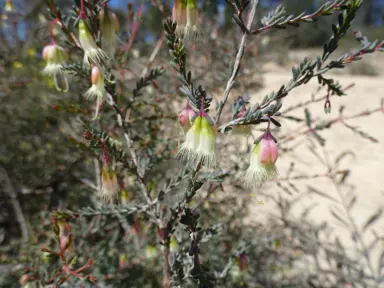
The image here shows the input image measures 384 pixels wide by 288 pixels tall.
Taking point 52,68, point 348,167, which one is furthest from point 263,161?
point 348,167

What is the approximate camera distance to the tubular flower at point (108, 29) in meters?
0.94

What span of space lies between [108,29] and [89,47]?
0.11 metres

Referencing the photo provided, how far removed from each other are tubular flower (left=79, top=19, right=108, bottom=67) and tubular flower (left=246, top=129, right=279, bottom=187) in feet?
1.75

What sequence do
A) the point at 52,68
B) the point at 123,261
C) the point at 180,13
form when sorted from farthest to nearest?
the point at 123,261 < the point at 52,68 < the point at 180,13

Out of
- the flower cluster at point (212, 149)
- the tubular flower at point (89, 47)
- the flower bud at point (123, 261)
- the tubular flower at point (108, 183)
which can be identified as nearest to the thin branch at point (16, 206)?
the flower bud at point (123, 261)

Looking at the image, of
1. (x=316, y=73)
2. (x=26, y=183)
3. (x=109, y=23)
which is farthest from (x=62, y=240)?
(x=26, y=183)

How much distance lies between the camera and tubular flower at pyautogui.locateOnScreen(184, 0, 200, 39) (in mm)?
801

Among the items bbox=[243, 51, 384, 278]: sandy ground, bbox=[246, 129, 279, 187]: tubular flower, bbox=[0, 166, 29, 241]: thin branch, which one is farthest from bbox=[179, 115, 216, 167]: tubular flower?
bbox=[0, 166, 29, 241]: thin branch

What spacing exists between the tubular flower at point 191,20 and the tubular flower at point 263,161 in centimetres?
35

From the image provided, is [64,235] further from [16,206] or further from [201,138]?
[16,206]

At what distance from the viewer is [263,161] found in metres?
0.75

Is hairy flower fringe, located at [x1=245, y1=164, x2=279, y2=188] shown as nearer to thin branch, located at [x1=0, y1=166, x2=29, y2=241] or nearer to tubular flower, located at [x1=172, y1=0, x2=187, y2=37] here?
tubular flower, located at [x1=172, y1=0, x2=187, y2=37]

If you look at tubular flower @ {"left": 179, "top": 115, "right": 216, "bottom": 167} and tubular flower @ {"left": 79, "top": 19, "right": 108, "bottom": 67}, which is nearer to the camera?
tubular flower @ {"left": 179, "top": 115, "right": 216, "bottom": 167}

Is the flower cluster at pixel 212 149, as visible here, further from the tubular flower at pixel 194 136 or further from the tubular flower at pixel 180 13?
the tubular flower at pixel 180 13
